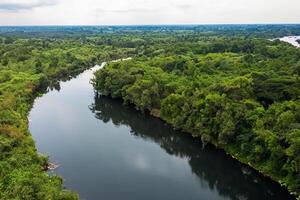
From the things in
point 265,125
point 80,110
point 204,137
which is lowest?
point 80,110

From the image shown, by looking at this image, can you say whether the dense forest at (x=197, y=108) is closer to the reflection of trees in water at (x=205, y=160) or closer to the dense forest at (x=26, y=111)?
the dense forest at (x=26, y=111)

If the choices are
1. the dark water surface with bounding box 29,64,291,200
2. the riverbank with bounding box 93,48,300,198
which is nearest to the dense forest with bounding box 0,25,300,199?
the riverbank with bounding box 93,48,300,198

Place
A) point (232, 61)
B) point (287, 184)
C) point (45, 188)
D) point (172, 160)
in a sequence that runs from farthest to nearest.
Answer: point (232, 61)
point (172, 160)
point (287, 184)
point (45, 188)

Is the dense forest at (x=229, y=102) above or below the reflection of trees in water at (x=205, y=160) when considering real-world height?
above

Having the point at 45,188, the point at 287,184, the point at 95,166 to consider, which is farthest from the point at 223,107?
the point at 45,188

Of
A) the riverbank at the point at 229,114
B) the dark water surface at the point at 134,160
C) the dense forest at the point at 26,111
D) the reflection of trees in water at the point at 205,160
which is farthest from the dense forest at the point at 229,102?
the dense forest at the point at 26,111

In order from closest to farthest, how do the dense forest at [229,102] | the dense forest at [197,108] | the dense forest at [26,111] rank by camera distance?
the dense forest at [26,111] → the dense forest at [197,108] → the dense forest at [229,102]

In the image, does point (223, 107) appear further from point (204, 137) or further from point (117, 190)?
point (117, 190)

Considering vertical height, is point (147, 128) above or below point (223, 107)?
below

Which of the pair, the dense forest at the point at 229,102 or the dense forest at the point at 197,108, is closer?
the dense forest at the point at 197,108
